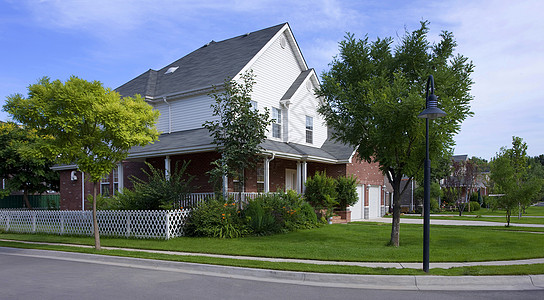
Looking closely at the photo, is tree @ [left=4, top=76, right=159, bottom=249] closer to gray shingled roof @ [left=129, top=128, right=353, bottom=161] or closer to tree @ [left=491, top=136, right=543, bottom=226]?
gray shingled roof @ [left=129, top=128, right=353, bottom=161]

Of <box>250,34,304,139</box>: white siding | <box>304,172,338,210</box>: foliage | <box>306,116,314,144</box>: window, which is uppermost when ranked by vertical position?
<box>250,34,304,139</box>: white siding

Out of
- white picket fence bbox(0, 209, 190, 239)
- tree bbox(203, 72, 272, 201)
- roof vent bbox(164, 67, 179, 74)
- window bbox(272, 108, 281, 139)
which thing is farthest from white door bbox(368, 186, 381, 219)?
white picket fence bbox(0, 209, 190, 239)

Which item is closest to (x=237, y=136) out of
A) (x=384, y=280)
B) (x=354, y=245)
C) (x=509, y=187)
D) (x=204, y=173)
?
(x=204, y=173)

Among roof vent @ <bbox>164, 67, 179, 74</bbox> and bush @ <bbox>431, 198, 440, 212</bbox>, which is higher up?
roof vent @ <bbox>164, 67, 179, 74</bbox>

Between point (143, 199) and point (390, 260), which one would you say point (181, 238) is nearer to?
point (143, 199)

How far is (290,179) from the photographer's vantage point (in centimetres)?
2338

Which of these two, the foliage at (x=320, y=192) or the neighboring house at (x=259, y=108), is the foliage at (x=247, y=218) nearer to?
the neighboring house at (x=259, y=108)

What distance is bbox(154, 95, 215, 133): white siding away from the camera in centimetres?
2027

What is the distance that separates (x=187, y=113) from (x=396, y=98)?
38.5 feet

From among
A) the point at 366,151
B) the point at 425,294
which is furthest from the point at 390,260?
the point at 366,151

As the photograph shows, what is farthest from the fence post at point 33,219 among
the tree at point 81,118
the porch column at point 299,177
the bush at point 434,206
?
the bush at point 434,206

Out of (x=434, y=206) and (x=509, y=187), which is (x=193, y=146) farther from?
(x=434, y=206)

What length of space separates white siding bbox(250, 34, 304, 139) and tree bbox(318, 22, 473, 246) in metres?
7.07

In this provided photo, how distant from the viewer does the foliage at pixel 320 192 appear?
20766 mm
